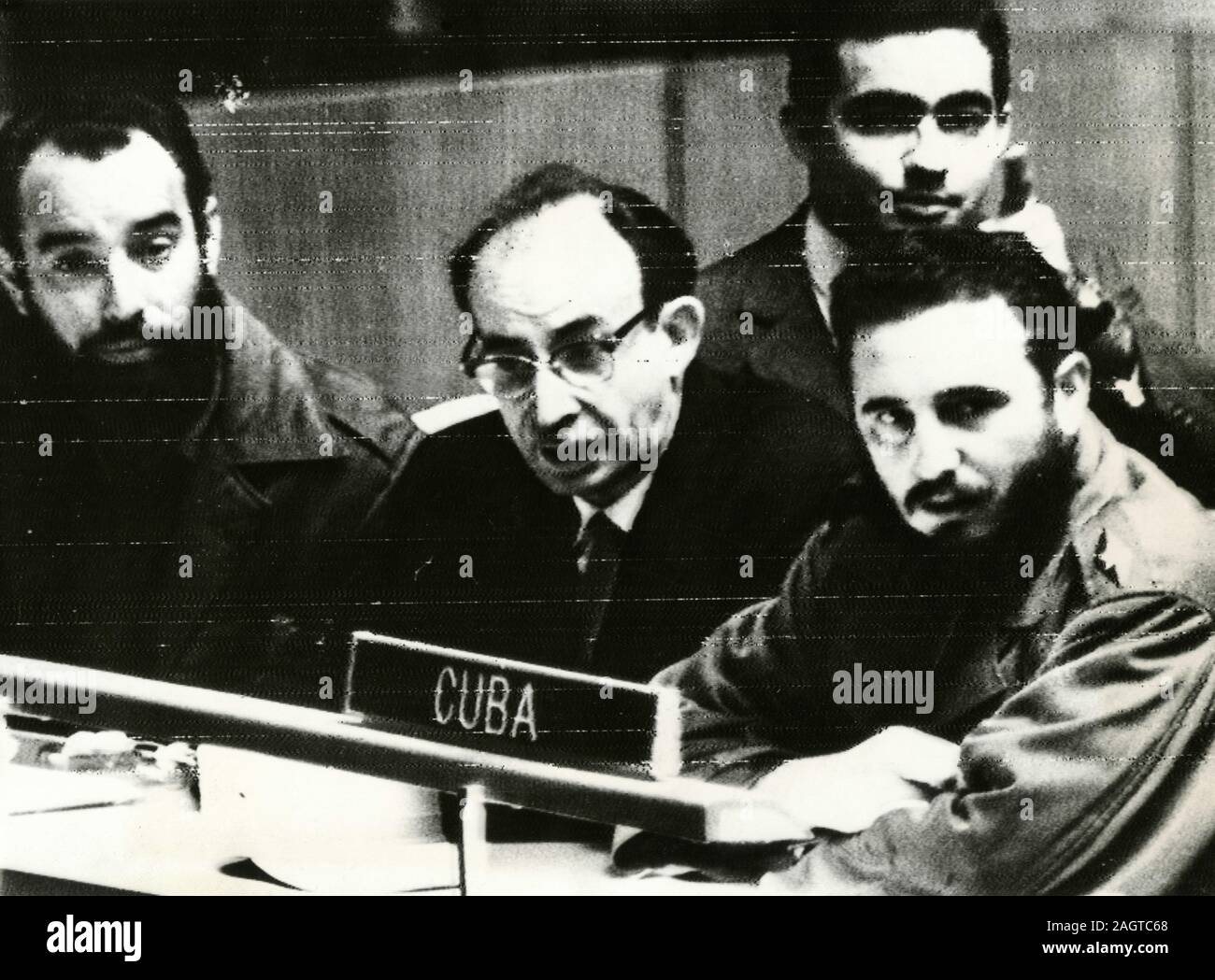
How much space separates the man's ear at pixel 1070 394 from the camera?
3.71m

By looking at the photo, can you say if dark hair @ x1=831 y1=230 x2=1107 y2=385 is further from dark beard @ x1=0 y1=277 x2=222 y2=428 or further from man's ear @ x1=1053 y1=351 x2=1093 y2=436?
dark beard @ x1=0 y1=277 x2=222 y2=428

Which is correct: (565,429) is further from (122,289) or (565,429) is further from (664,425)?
(122,289)

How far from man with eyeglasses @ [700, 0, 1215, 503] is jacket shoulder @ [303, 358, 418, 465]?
0.82 metres

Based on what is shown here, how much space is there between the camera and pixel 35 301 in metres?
3.76

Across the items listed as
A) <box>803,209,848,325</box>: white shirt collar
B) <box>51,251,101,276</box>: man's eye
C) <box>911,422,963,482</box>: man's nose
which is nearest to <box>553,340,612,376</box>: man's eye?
<box>803,209,848,325</box>: white shirt collar

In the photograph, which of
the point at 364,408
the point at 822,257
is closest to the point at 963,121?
the point at 822,257

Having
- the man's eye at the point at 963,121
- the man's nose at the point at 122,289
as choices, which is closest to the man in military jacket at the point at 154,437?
the man's nose at the point at 122,289

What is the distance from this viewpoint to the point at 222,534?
12.3 ft

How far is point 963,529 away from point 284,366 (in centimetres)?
181

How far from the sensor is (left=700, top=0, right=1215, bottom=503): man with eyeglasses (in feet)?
12.1

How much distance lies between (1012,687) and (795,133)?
153cm

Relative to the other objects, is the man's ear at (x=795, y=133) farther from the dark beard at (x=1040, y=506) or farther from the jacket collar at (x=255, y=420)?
the jacket collar at (x=255, y=420)

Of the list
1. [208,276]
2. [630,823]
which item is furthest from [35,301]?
[630,823]

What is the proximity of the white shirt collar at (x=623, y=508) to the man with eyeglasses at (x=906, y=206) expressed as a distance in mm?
383
